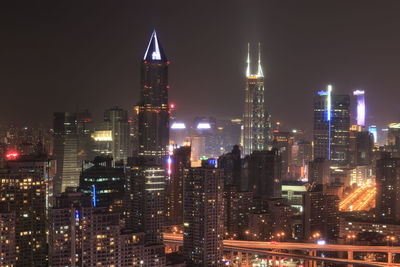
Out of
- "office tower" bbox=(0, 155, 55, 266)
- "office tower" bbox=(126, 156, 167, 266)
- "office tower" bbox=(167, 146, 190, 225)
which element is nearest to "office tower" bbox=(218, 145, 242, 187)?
"office tower" bbox=(167, 146, 190, 225)

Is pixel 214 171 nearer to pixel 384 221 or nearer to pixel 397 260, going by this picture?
pixel 397 260

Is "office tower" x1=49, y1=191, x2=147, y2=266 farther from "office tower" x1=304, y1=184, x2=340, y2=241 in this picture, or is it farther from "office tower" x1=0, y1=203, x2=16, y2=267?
"office tower" x1=304, y1=184, x2=340, y2=241

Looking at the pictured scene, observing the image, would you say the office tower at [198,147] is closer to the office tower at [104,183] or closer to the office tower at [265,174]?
the office tower at [265,174]

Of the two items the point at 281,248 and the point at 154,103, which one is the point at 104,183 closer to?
the point at 281,248

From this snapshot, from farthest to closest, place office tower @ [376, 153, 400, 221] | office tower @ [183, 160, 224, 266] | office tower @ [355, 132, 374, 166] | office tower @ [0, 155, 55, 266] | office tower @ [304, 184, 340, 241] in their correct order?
office tower @ [355, 132, 374, 166] → office tower @ [376, 153, 400, 221] → office tower @ [304, 184, 340, 241] → office tower @ [183, 160, 224, 266] → office tower @ [0, 155, 55, 266]

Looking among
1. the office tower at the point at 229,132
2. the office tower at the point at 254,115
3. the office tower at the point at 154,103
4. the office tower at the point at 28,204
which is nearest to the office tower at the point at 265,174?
the office tower at the point at 154,103

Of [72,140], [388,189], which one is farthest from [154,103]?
[388,189]
